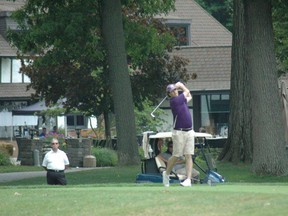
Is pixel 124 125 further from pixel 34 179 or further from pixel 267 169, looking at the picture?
pixel 267 169

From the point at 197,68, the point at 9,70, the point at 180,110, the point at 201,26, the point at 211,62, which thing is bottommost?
the point at 180,110

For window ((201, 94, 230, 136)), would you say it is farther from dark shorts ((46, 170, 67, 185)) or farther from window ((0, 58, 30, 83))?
dark shorts ((46, 170, 67, 185))

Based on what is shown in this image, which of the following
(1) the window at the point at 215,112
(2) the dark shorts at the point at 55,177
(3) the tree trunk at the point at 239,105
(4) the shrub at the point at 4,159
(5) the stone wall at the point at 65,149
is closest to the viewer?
(2) the dark shorts at the point at 55,177

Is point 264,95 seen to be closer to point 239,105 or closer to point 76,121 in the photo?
point 239,105

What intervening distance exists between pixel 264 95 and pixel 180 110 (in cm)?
721

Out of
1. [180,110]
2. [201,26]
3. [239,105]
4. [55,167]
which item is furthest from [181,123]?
[201,26]

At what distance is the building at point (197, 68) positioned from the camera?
180 feet

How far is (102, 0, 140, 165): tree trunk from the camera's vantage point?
29.8 metres

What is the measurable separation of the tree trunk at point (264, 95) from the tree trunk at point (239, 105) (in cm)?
402

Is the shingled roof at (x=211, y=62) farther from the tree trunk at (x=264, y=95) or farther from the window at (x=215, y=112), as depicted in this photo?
the tree trunk at (x=264, y=95)

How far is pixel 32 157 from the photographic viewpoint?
133 ft

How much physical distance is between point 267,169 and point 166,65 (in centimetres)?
1670

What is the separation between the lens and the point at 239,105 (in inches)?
1198

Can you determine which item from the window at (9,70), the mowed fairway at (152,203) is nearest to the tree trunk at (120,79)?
the mowed fairway at (152,203)
